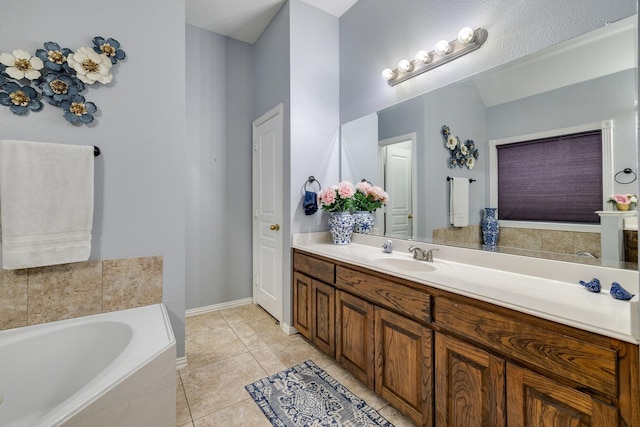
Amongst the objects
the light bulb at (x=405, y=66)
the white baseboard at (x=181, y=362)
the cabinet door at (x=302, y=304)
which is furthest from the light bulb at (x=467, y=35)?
the white baseboard at (x=181, y=362)

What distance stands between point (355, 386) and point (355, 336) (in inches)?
13.2

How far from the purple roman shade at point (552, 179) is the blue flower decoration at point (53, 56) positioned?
98.4 inches

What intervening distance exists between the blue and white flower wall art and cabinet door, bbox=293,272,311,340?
1770mm

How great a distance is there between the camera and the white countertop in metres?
0.84

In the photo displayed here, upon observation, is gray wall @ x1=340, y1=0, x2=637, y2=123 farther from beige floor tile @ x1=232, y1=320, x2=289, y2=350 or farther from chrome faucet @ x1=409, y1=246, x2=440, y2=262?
beige floor tile @ x1=232, y1=320, x2=289, y2=350

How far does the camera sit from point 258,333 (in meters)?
2.45

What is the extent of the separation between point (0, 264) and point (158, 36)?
161 cm

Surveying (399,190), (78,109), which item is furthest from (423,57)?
(78,109)

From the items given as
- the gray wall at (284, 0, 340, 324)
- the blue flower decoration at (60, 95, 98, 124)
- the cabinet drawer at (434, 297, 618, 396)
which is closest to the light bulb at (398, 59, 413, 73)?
the gray wall at (284, 0, 340, 324)

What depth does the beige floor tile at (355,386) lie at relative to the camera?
1.59m

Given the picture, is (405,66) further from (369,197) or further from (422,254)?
(422,254)

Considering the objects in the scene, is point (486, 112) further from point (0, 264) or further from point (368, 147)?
point (0, 264)

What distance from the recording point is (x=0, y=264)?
1458 millimetres

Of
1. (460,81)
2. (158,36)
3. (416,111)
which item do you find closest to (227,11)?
(158,36)
